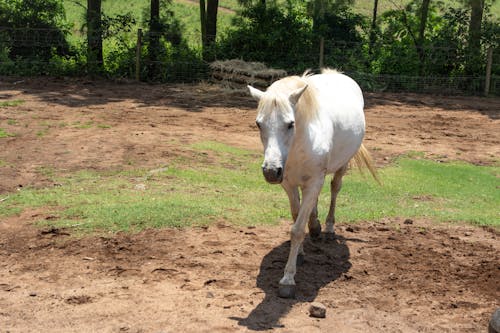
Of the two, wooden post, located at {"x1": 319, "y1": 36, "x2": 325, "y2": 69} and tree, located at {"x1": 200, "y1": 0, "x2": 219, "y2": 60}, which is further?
tree, located at {"x1": 200, "y1": 0, "x2": 219, "y2": 60}

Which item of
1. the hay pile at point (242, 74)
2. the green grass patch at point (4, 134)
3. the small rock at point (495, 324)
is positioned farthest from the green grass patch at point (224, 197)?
the hay pile at point (242, 74)

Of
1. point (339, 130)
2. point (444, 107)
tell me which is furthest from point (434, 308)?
point (444, 107)

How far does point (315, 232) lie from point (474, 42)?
561 inches

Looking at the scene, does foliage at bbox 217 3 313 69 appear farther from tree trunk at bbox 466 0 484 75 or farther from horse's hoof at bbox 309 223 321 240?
horse's hoof at bbox 309 223 321 240

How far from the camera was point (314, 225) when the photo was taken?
618 cm

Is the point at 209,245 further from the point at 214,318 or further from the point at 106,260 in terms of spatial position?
the point at 214,318

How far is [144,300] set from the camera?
4.84 meters

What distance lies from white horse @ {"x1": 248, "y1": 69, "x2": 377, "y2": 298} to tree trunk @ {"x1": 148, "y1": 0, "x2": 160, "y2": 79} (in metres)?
12.1

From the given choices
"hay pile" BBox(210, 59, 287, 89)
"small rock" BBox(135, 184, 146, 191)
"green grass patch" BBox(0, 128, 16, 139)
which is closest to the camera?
"small rock" BBox(135, 184, 146, 191)

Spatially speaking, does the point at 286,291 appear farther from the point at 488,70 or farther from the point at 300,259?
the point at 488,70

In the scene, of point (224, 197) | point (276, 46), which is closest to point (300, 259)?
point (224, 197)

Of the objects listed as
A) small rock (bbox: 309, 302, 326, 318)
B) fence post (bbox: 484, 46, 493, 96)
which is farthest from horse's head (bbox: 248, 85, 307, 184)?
fence post (bbox: 484, 46, 493, 96)

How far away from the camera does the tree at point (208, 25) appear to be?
18531mm

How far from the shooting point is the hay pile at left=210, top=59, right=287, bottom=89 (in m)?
16.3
